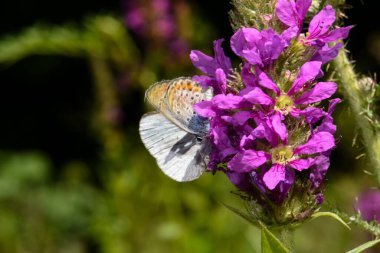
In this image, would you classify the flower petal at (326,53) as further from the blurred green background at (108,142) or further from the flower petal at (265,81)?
the blurred green background at (108,142)

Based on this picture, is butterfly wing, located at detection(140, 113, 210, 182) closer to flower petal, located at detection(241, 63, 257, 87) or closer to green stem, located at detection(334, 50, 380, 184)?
flower petal, located at detection(241, 63, 257, 87)

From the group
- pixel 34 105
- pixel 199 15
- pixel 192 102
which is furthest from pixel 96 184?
pixel 192 102

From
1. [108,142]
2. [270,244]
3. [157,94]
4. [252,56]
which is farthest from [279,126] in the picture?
[108,142]

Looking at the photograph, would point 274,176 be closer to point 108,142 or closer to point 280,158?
point 280,158

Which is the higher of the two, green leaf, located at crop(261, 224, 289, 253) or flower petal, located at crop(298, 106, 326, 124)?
flower petal, located at crop(298, 106, 326, 124)

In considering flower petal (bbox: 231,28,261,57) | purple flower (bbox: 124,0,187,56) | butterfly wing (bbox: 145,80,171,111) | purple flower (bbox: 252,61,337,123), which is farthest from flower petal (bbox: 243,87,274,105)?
purple flower (bbox: 124,0,187,56)

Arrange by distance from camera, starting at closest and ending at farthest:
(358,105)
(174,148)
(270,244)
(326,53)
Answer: (270,244) → (326,53) → (174,148) → (358,105)
